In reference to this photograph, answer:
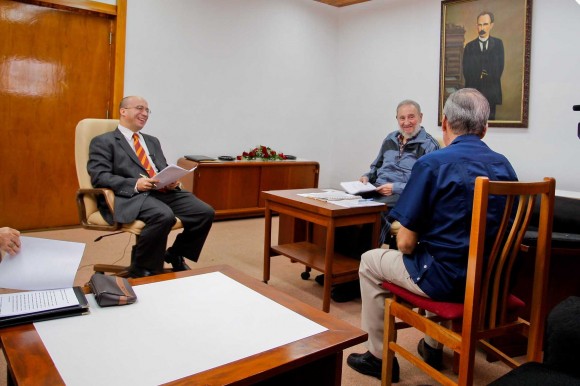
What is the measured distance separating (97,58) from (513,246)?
4.31 metres

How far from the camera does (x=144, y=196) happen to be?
2.98 meters

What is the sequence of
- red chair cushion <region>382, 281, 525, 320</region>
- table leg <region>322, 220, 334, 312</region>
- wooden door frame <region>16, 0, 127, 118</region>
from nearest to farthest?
red chair cushion <region>382, 281, 525, 320</region>
table leg <region>322, 220, 334, 312</region>
wooden door frame <region>16, 0, 127, 118</region>

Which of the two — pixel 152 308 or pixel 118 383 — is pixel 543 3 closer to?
pixel 152 308

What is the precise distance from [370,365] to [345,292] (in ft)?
3.15

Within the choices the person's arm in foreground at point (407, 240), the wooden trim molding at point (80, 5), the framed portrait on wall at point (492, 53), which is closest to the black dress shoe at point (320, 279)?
the person's arm in foreground at point (407, 240)

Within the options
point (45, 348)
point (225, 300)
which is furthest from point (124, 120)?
point (45, 348)

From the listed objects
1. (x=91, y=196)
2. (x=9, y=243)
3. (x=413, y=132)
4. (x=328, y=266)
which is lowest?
(x=328, y=266)

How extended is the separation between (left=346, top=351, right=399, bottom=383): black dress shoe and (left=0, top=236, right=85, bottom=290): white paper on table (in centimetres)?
126

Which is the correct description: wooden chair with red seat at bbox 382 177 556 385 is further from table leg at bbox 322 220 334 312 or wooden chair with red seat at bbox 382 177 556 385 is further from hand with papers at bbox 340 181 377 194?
hand with papers at bbox 340 181 377 194

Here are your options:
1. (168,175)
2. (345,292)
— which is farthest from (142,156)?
(345,292)

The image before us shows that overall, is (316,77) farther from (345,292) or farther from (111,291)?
(111,291)

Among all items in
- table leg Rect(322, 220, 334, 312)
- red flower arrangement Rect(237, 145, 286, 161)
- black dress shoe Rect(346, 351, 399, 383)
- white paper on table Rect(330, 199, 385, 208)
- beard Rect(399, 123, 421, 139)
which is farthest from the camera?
red flower arrangement Rect(237, 145, 286, 161)

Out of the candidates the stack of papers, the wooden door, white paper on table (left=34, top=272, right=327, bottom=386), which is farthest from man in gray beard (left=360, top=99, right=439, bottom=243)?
the wooden door

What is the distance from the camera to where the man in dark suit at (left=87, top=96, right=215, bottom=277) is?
2.89 meters
